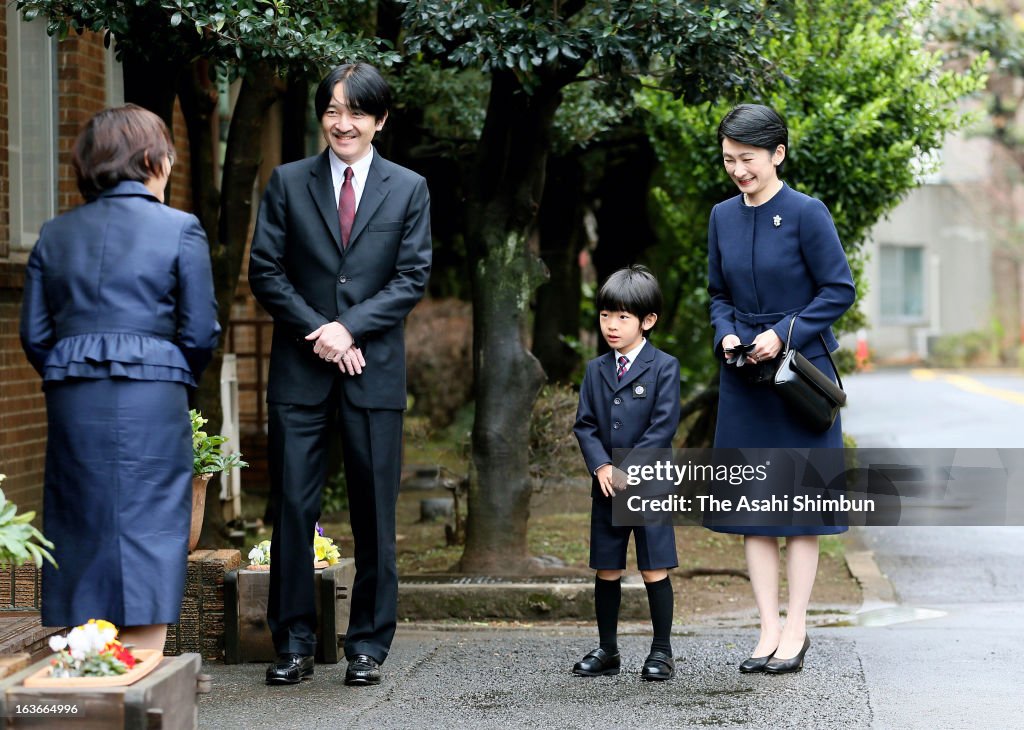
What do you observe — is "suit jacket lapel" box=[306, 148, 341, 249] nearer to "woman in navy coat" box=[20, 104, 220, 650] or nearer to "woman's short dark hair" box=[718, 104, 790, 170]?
"woman in navy coat" box=[20, 104, 220, 650]

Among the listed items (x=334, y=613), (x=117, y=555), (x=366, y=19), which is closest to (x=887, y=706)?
(x=334, y=613)

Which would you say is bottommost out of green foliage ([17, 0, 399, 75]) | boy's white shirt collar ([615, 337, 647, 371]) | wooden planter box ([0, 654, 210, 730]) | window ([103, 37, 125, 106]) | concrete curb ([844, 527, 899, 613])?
concrete curb ([844, 527, 899, 613])

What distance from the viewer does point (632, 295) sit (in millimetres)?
5383

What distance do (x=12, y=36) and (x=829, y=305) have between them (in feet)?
17.5

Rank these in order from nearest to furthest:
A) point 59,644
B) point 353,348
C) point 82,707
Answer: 1. point 82,707
2. point 59,644
3. point 353,348

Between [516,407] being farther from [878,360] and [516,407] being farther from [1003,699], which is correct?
[878,360]

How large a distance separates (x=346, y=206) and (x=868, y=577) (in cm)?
440

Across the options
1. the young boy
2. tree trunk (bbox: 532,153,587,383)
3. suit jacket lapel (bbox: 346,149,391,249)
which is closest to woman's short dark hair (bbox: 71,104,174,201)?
suit jacket lapel (bbox: 346,149,391,249)

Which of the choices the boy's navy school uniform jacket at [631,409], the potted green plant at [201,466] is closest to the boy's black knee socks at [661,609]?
the boy's navy school uniform jacket at [631,409]

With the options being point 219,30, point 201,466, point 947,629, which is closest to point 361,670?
point 201,466

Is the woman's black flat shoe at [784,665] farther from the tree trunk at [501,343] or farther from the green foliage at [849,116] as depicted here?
the green foliage at [849,116]

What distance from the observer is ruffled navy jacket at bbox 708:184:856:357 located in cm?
526

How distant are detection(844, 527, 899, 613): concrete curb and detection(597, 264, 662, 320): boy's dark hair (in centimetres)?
268

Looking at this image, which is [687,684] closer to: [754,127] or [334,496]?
[754,127]
